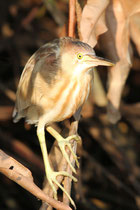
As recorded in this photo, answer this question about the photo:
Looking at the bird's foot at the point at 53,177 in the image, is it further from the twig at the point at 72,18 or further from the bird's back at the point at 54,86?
the twig at the point at 72,18

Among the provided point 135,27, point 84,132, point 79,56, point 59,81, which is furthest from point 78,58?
point 84,132

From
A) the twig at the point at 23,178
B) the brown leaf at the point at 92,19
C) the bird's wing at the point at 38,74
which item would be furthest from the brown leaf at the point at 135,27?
the twig at the point at 23,178

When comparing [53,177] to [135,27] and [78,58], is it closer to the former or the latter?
[78,58]

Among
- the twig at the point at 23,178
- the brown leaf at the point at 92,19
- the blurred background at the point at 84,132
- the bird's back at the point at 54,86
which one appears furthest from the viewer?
the blurred background at the point at 84,132

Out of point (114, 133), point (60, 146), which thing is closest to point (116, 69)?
point (60, 146)

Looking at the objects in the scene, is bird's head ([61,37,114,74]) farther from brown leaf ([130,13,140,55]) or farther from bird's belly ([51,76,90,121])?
brown leaf ([130,13,140,55])

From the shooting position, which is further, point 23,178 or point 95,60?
point 95,60
